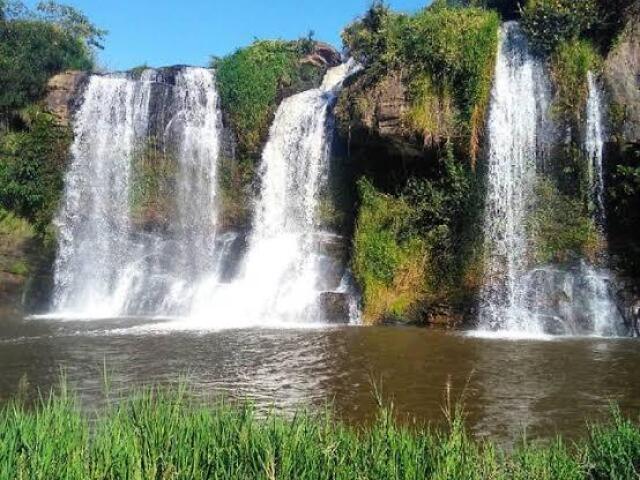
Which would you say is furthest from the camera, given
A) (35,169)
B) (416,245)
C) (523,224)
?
(35,169)

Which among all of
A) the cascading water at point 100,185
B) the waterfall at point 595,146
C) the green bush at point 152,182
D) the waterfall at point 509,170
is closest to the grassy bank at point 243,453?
the waterfall at point 509,170

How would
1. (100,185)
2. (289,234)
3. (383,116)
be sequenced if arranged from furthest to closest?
(100,185), (289,234), (383,116)

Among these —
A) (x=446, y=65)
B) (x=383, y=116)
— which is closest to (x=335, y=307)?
(x=383, y=116)

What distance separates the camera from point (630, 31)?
1575 centimetres

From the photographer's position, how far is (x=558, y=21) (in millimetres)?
16172

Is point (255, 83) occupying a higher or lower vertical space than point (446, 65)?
higher

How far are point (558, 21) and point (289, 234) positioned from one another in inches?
349

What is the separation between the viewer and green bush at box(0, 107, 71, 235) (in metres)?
21.0

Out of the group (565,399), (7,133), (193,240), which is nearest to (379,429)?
(565,399)

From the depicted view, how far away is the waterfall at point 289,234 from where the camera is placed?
1683 centimetres

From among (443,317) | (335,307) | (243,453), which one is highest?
(335,307)

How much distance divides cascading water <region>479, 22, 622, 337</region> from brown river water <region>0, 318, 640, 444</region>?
4.53 ft

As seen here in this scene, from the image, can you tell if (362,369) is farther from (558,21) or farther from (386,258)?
(558,21)

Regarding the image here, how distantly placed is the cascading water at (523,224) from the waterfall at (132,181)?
8841 millimetres
